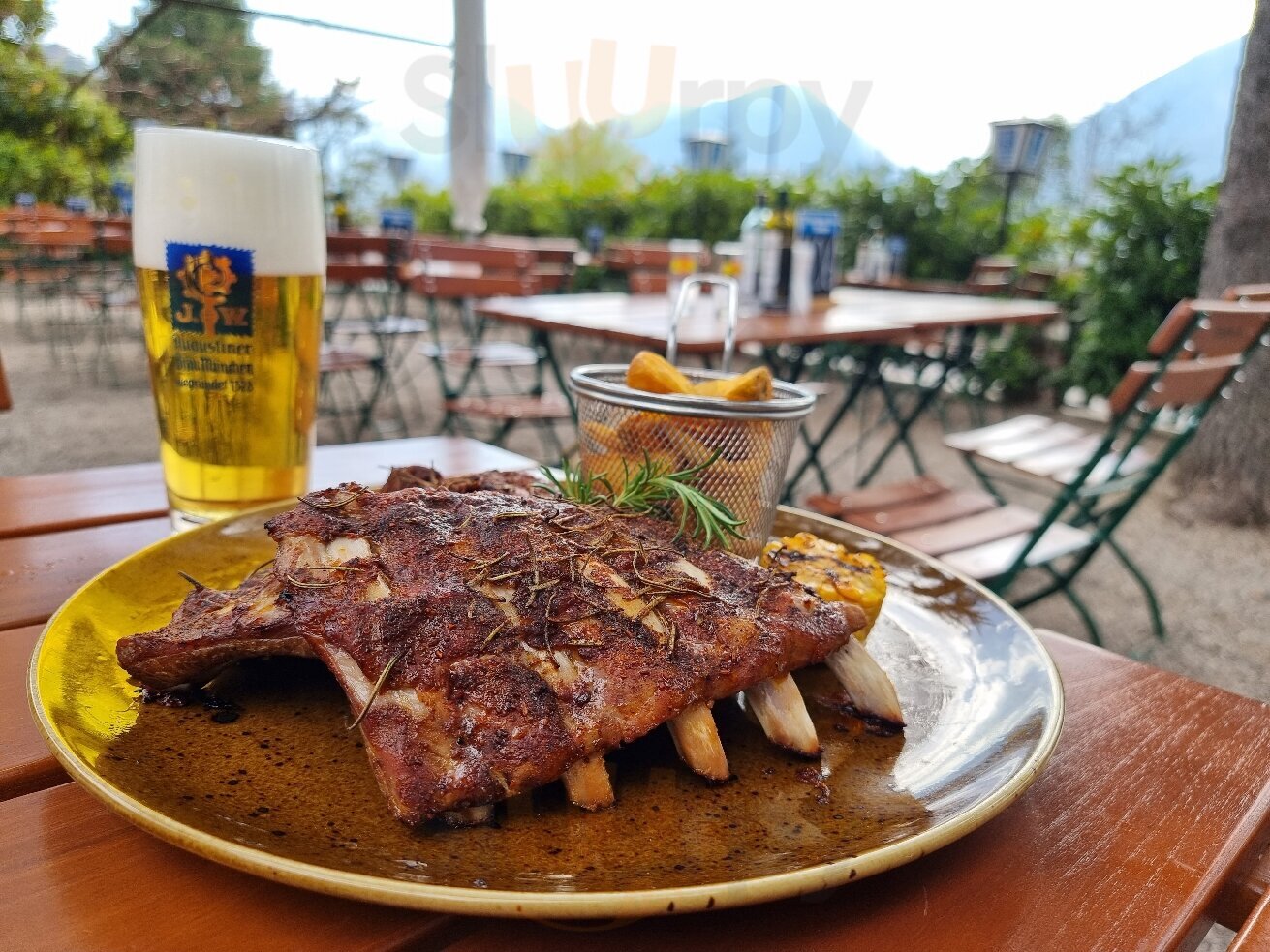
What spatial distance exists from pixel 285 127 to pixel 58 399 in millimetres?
3678

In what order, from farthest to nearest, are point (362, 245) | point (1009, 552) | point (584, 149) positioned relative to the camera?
1. point (584, 149)
2. point (362, 245)
3. point (1009, 552)

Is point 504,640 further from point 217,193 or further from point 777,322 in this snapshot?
point 777,322

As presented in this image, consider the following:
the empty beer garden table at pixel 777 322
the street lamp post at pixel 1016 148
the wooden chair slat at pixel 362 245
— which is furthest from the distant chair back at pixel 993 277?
the wooden chair slat at pixel 362 245

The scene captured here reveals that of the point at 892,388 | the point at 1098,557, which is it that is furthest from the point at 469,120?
the point at 1098,557

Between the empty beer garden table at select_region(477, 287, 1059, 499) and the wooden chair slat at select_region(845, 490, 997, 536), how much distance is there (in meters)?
0.48

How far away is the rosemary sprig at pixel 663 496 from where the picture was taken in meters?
0.99

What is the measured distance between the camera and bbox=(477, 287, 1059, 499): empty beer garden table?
343cm

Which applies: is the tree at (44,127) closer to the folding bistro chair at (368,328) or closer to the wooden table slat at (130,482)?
the folding bistro chair at (368,328)

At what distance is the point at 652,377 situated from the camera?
1.20m

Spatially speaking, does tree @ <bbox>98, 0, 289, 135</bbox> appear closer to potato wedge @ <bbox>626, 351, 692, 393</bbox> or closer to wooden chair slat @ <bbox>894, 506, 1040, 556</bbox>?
wooden chair slat @ <bbox>894, 506, 1040, 556</bbox>

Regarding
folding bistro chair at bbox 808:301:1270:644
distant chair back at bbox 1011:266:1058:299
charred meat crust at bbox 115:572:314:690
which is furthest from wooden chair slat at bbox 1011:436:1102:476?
distant chair back at bbox 1011:266:1058:299

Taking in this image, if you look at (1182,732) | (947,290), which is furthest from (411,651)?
(947,290)

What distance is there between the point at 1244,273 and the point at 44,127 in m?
7.73

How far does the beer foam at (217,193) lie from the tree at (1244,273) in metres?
6.10
